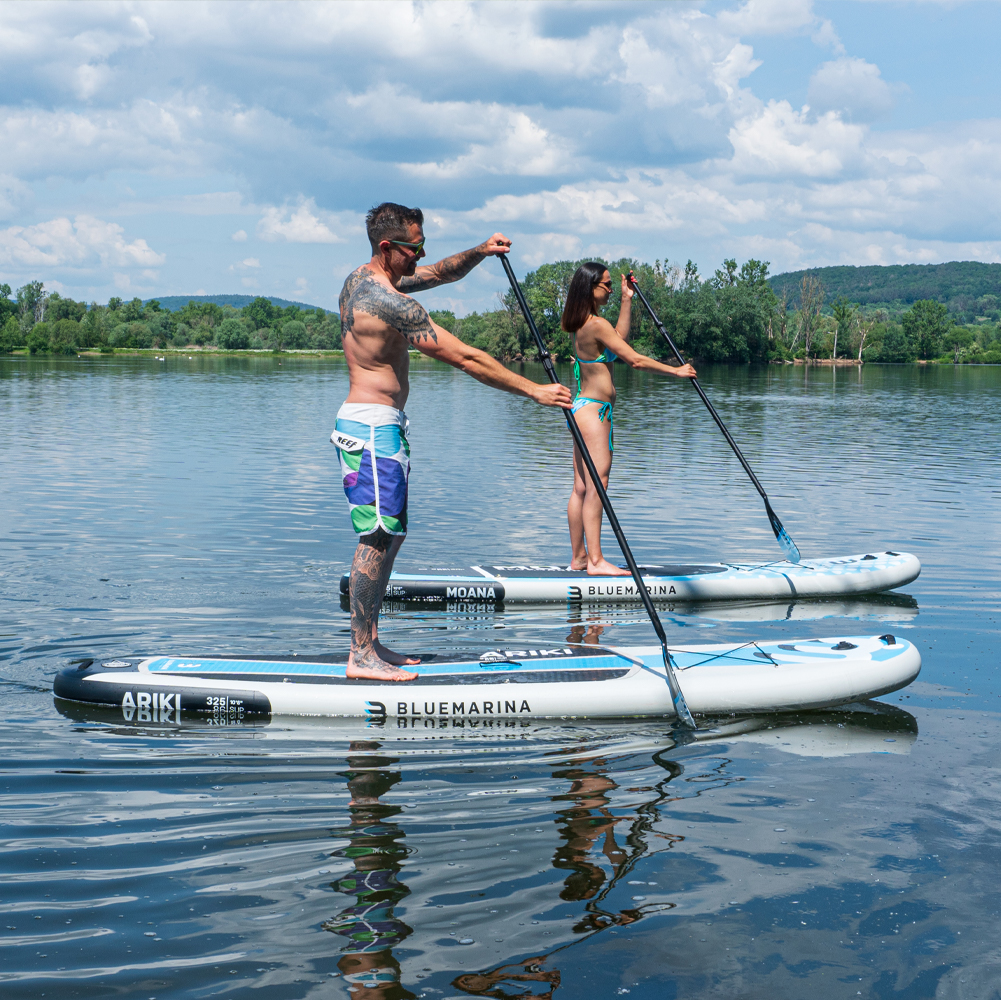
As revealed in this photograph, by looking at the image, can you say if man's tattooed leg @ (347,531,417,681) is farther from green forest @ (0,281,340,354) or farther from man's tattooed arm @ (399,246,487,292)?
green forest @ (0,281,340,354)

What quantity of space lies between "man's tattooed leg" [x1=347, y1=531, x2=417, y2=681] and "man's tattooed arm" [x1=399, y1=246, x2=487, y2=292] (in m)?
1.85

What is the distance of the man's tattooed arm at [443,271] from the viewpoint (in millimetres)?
6773

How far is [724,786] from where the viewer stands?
16.9ft

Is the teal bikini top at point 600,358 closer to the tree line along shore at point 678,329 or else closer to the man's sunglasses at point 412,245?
the man's sunglasses at point 412,245

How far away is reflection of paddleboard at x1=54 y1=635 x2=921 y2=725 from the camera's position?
19.6 ft

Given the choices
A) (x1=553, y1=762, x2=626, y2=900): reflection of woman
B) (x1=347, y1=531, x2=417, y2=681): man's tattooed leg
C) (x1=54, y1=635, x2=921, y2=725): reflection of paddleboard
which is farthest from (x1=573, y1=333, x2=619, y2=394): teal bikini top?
(x1=553, y1=762, x2=626, y2=900): reflection of woman

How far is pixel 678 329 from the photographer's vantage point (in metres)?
110

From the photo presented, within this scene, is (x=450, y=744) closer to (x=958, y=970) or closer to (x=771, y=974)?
(x=771, y=974)

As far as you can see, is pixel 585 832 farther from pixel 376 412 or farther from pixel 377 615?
pixel 376 412

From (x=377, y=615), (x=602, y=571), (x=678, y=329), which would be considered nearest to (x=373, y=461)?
(x=377, y=615)

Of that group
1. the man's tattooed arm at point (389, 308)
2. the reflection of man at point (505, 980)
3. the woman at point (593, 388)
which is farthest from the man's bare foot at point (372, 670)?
the woman at point (593, 388)

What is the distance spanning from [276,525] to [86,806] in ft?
27.8

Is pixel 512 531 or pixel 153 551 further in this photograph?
pixel 512 531

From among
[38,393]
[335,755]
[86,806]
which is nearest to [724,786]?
[335,755]
